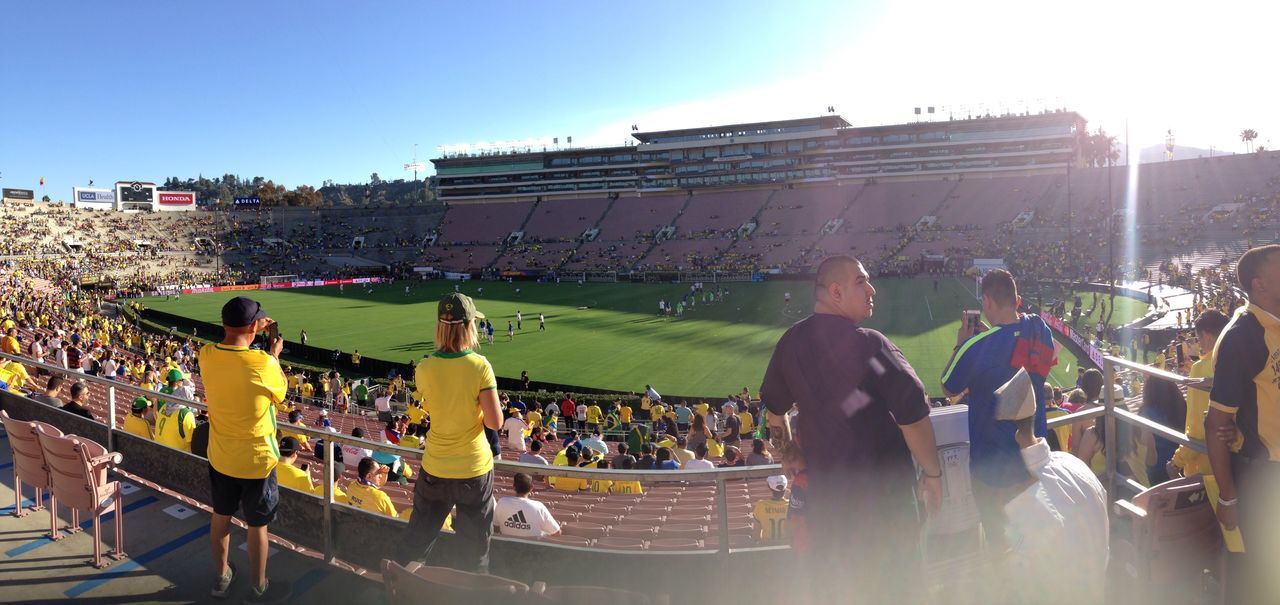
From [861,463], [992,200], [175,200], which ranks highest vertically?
[175,200]

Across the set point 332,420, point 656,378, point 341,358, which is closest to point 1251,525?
point 332,420

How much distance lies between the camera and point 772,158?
10269 cm

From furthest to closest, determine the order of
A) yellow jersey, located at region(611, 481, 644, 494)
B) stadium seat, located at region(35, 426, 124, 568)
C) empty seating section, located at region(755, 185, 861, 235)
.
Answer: empty seating section, located at region(755, 185, 861, 235), yellow jersey, located at region(611, 481, 644, 494), stadium seat, located at region(35, 426, 124, 568)

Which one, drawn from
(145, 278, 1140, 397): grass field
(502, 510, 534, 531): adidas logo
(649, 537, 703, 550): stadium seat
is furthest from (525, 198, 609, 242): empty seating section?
(502, 510, 534, 531): adidas logo

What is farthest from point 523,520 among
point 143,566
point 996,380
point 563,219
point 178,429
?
point 563,219

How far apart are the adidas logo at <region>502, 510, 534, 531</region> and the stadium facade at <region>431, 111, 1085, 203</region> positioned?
312 feet

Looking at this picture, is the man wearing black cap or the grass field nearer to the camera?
the man wearing black cap

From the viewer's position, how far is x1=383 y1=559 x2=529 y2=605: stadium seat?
250cm

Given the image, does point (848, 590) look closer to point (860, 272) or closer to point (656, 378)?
point (860, 272)

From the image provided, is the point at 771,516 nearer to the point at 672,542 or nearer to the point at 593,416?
the point at 672,542

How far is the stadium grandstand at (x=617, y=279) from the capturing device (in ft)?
12.9

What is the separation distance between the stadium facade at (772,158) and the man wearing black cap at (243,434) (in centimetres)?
9620

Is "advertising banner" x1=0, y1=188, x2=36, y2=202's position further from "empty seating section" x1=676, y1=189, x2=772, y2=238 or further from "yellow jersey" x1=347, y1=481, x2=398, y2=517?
"yellow jersey" x1=347, y1=481, x2=398, y2=517

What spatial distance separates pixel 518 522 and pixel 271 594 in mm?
1493
